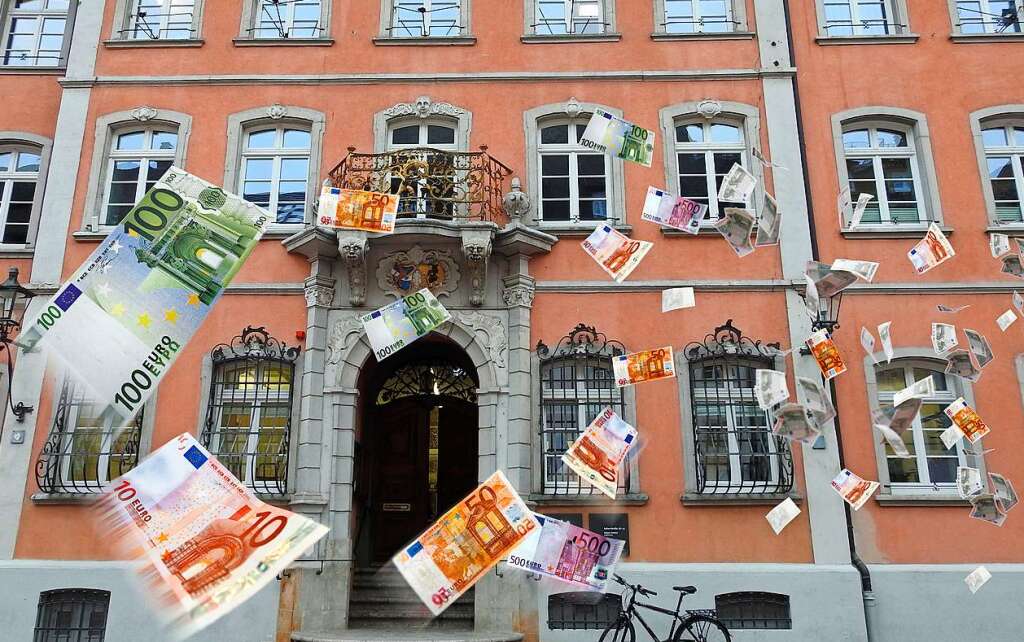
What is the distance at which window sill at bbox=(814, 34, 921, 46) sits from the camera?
1184 centimetres

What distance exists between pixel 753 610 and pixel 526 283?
484 centimetres

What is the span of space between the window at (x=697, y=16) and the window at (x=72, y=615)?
10746 millimetres

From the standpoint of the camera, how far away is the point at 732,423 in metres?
10.4

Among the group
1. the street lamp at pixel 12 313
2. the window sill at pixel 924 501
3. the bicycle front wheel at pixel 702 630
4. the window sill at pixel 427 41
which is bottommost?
the bicycle front wheel at pixel 702 630

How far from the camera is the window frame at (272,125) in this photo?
11320 mm

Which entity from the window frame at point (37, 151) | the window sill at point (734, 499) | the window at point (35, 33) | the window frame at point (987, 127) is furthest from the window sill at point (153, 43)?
the window frame at point (987, 127)

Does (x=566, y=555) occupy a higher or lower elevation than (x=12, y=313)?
lower

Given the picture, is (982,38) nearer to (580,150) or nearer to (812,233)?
(812,233)

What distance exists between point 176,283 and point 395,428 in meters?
8.82

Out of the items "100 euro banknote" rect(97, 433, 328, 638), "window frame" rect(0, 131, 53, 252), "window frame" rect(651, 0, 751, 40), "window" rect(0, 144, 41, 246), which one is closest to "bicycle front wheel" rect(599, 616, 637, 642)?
"100 euro banknote" rect(97, 433, 328, 638)

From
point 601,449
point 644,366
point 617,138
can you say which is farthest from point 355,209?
point 644,366

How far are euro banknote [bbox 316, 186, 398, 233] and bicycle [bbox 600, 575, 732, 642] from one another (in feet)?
14.9

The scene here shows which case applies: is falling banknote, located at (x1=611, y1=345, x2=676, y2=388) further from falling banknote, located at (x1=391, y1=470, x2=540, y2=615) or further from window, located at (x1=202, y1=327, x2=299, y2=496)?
falling banknote, located at (x1=391, y1=470, x2=540, y2=615)

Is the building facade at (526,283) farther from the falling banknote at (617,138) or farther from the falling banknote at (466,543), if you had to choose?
the falling banknote at (466,543)
